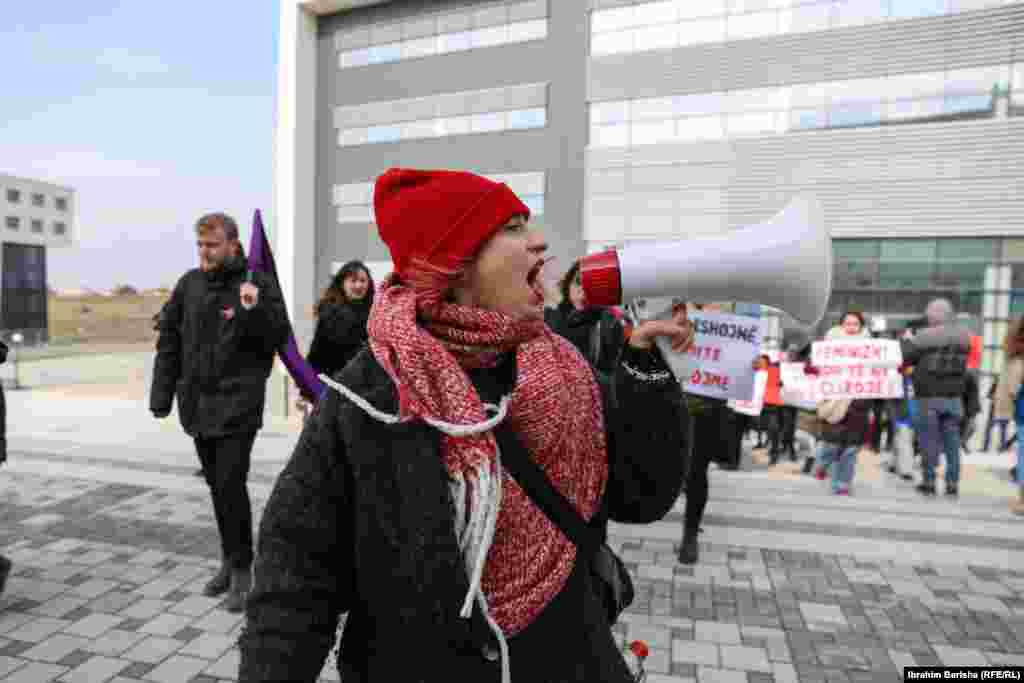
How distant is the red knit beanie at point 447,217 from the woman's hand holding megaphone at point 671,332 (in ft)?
1.06

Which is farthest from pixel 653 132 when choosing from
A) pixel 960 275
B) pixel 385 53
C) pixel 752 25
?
pixel 385 53

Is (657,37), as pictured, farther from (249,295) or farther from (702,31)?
(249,295)

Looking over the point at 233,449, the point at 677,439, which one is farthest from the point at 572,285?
the point at 677,439

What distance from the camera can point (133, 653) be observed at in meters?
3.09

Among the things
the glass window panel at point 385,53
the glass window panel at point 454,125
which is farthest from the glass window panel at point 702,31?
the glass window panel at point 385,53

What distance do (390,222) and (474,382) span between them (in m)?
0.33

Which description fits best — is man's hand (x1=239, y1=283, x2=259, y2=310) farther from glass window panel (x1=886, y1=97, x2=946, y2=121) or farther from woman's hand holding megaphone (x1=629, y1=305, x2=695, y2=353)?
glass window panel (x1=886, y1=97, x2=946, y2=121)

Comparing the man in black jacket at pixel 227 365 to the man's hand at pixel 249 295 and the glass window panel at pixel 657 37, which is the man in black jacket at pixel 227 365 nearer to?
the man's hand at pixel 249 295

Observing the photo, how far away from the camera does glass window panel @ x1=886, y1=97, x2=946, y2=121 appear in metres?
19.6

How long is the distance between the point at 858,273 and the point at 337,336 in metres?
20.0

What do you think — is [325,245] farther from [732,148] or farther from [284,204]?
[732,148]

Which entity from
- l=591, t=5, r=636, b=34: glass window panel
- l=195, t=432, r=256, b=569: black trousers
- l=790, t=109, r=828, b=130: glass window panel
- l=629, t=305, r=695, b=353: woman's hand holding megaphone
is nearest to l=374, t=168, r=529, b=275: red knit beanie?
l=629, t=305, r=695, b=353: woman's hand holding megaphone

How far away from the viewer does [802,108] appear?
20.8 metres

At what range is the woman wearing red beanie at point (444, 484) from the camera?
112 cm
